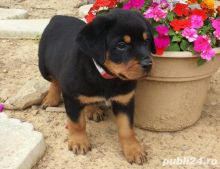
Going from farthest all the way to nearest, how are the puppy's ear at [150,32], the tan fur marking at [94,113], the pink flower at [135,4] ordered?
the tan fur marking at [94,113] < the pink flower at [135,4] < the puppy's ear at [150,32]

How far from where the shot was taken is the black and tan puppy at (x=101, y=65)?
2.86 m

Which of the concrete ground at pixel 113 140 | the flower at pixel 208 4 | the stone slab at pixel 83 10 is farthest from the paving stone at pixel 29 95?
the stone slab at pixel 83 10

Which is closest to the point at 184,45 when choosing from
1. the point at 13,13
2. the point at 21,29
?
the point at 21,29

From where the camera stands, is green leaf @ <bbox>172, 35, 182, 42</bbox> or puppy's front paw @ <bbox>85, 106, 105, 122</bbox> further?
puppy's front paw @ <bbox>85, 106, 105, 122</bbox>

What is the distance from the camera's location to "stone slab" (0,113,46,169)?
3.05m

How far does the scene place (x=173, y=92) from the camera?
3471 mm

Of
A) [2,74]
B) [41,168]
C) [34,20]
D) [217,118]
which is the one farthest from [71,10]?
[41,168]

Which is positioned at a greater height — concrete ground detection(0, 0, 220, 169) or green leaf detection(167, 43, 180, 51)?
green leaf detection(167, 43, 180, 51)

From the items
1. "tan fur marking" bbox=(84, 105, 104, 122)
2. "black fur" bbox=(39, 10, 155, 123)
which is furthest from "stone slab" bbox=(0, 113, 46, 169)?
"tan fur marking" bbox=(84, 105, 104, 122)

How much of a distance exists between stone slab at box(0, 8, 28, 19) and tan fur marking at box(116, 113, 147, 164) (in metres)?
3.59

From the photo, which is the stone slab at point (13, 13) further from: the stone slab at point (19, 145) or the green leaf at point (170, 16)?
the green leaf at point (170, 16)

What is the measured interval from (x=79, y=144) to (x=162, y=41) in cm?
99

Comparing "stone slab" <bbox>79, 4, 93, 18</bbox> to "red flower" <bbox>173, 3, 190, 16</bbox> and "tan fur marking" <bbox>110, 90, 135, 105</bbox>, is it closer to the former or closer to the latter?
"red flower" <bbox>173, 3, 190, 16</bbox>

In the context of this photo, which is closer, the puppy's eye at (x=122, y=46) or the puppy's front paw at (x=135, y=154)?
the puppy's eye at (x=122, y=46)
